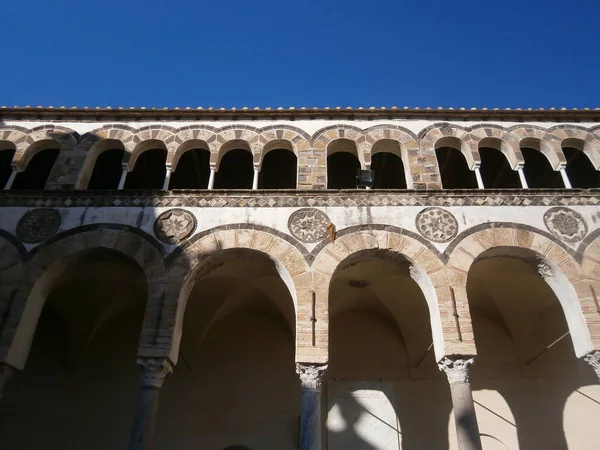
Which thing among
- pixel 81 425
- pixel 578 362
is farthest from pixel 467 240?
pixel 81 425

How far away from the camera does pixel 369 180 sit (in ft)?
30.1

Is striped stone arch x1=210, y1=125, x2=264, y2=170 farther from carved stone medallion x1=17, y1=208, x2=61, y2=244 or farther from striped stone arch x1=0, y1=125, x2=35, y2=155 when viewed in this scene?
striped stone arch x1=0, y1=125, x2=35, y2=155

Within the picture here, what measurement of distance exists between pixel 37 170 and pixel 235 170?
15.3 feet

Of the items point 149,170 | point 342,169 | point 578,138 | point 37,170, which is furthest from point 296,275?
point 37,170

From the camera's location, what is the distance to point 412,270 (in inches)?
327

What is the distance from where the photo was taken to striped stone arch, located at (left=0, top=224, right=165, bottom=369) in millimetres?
7730

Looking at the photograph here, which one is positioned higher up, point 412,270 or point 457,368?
point 412,270

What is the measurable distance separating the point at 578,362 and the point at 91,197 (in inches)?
409

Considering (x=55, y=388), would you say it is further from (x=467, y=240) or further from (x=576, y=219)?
(x=576, y=219)

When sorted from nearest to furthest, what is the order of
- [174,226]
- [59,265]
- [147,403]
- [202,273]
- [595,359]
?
[147,403]
[595,359]
[59,265]
[202,273]
[174,226]

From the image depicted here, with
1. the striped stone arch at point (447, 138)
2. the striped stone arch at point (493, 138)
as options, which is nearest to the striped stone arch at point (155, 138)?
the striped stone arch at point (447, 138)

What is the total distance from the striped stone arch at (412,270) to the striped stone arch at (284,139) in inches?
93.3

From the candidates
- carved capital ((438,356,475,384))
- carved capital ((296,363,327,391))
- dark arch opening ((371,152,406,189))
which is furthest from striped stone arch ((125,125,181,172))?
carved capital ((438,356,475,384))

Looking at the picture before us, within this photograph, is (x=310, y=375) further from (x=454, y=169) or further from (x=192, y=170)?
(x=454, y=169)
